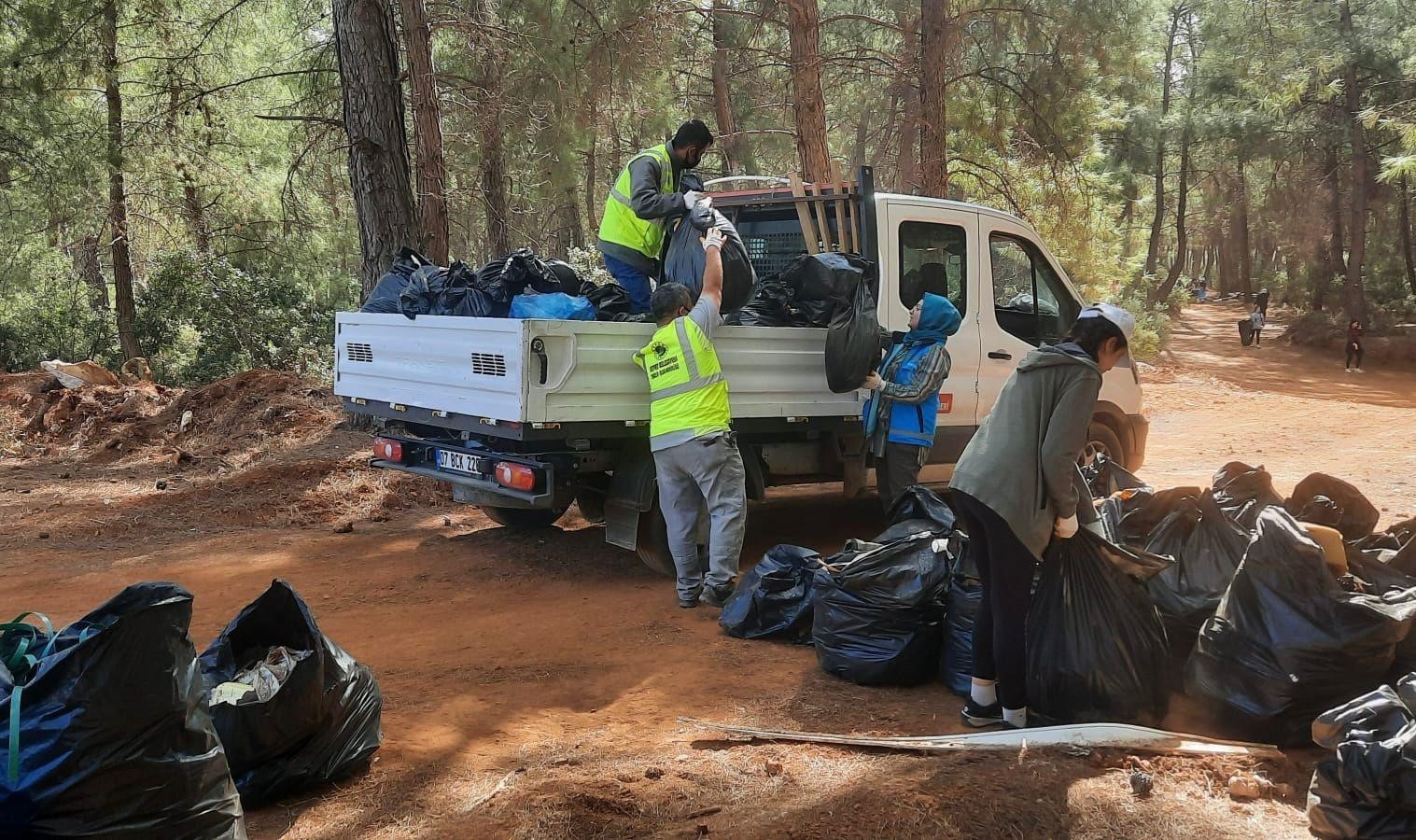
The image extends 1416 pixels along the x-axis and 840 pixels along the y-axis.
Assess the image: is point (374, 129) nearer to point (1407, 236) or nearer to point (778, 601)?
point (778, 601)

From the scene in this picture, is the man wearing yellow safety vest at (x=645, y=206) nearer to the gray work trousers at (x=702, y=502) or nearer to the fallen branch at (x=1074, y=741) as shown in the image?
the gray work trousers at (x=702, y=502)

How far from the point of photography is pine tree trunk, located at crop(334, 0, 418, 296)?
9.27 metres

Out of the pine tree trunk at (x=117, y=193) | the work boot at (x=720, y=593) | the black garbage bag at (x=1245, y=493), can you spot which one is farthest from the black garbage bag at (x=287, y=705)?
the pine tree trunk at (x=117, y=193)

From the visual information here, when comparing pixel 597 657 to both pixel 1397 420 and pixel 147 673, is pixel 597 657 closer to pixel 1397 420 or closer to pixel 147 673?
pixel 147 673

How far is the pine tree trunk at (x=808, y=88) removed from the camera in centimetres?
1082

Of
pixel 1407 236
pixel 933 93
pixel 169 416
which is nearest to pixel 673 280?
pixel 933 93

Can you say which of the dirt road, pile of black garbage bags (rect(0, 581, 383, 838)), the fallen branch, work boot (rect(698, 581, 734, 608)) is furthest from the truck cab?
pile of black garbage bags (rect(0, 581, 383, 838))

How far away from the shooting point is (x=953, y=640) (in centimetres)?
423

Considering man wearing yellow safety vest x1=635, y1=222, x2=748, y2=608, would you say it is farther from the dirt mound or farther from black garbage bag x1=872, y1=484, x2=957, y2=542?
the dirt mound

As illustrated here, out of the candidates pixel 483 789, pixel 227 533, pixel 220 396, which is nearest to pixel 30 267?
pixel 220 396

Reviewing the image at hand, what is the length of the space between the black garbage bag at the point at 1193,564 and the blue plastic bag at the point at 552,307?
2968 millimetres

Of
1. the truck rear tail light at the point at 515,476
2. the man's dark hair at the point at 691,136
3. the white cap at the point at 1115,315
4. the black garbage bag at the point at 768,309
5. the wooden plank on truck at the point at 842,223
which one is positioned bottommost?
the truck rear tail light at the point at 515,476

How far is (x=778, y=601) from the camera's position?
195 inches

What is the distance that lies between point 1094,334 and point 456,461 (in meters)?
3.56
